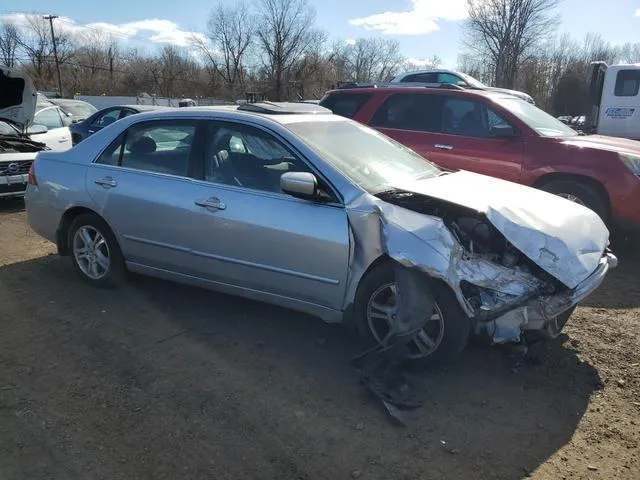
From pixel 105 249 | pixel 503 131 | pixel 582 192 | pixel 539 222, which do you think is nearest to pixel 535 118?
pixel 503 131

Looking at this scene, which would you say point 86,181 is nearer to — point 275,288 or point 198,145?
point 198,145

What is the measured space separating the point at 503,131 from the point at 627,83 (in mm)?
8395

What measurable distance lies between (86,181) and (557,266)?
12.6 ft

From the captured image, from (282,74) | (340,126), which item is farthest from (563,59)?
(340,126)

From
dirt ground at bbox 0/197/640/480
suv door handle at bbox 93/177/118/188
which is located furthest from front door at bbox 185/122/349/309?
suv door handle at bbox 93/177/118/188

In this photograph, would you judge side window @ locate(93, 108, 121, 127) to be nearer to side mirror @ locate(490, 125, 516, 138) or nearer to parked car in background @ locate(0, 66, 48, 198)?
parked car in background @ locate(0, 66, 48, 198)

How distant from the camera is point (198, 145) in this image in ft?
14.3

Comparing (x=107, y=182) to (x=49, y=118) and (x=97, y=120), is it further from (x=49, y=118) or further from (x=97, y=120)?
(x=97, y=120)

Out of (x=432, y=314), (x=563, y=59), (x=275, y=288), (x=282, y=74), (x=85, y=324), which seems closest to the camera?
(x=432, y=314)

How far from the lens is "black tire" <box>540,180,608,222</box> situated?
20.4 ft

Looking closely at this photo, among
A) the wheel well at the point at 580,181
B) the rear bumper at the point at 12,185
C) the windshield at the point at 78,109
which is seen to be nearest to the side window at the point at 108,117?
the windshield at the point at 78,109

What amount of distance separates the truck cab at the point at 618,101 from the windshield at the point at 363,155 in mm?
10703

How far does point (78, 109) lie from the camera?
53.0 ft

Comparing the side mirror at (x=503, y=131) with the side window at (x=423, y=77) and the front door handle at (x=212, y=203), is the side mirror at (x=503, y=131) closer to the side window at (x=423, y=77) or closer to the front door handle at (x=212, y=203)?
the front door handle at (x=212, y=203)
